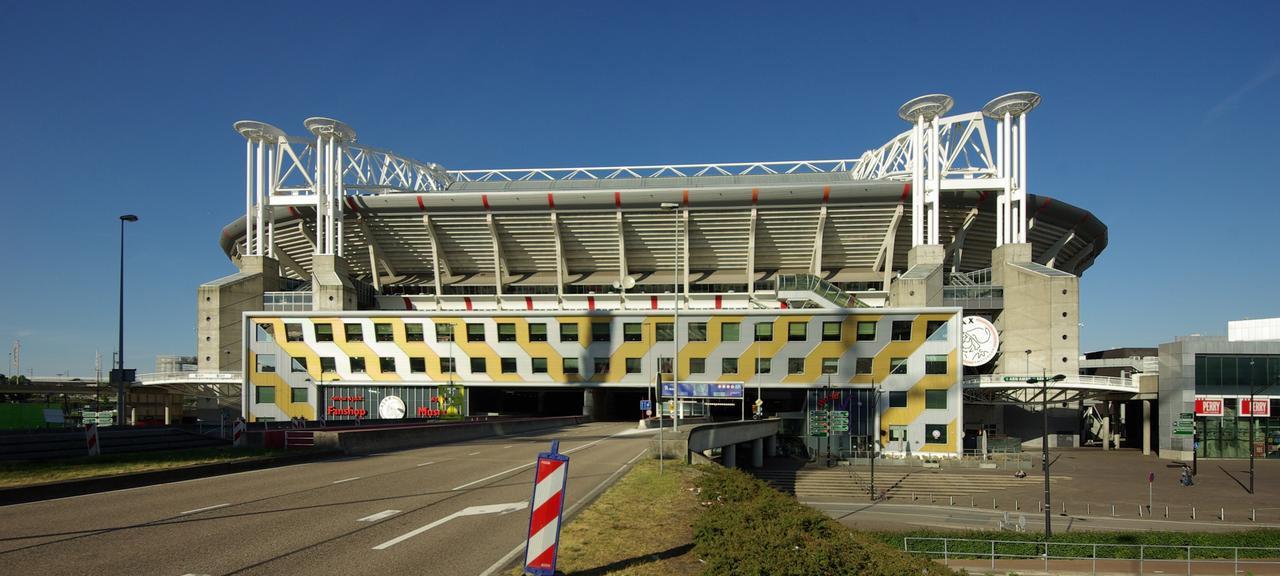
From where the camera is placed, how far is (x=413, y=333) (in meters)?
69.4

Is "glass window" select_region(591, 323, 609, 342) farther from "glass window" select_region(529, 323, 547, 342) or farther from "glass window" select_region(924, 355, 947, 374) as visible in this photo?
"glass window" select_region(924, 355, 947, 374)

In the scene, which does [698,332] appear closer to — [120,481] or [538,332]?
[538,332]

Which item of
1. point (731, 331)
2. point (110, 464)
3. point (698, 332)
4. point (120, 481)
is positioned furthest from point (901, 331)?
point (120, 481)

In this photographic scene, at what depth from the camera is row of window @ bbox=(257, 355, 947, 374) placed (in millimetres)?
64812

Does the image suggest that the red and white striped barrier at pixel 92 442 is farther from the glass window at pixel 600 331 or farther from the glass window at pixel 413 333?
the glass window at pixel 413 333

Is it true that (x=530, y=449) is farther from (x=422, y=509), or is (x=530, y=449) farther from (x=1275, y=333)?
(x=1275, y=333)

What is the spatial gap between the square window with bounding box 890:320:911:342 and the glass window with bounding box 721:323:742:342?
13.1m

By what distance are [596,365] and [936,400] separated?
29.6 m

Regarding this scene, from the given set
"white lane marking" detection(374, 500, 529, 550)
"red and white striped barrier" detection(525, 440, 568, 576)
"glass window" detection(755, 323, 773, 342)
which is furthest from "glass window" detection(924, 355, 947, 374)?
"red and white striped barrier" detection(525, 440, 568, 576)

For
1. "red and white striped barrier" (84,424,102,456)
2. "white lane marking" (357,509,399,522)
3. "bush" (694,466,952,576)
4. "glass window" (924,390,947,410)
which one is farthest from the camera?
"glass window" (924,390,947,410)

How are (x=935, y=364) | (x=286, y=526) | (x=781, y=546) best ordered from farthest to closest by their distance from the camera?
(x=935, y=364) < (x=286, y=526) < (x=781, y=546)

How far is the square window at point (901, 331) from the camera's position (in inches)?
2530

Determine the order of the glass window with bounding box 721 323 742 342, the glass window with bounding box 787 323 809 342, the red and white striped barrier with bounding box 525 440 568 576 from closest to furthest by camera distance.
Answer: the red and white striped barrier with bounding box 525 440 568 576 < the glass window with bounding box 787 323 809 342 < the glass window with bounding box 721 323 742 342

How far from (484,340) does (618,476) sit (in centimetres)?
4958
